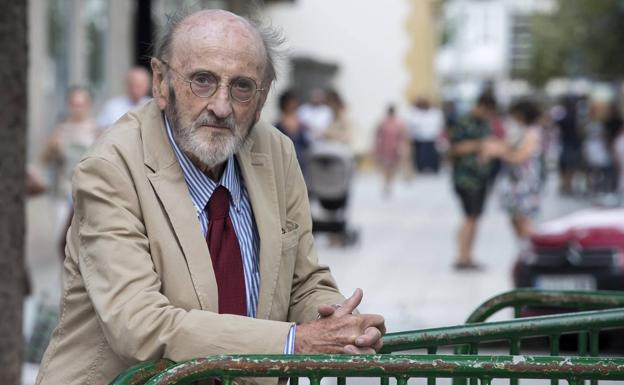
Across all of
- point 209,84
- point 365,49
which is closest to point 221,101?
point 209,84

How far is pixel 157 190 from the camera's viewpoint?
2.93 meters

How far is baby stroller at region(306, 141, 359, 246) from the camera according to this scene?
14.7 meters

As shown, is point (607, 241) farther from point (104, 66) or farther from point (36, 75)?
Answer: point (104, 66)

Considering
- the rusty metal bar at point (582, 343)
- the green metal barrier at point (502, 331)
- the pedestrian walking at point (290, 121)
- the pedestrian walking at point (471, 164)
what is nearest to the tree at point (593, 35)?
the pedestrian walking at point (290, 121)

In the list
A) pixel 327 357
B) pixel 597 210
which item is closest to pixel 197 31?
pixel 327 357

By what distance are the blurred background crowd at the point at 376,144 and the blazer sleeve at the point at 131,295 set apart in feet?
2.03

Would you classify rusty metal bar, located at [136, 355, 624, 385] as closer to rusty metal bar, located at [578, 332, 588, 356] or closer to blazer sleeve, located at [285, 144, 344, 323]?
blazer sleeve, located at [285, 144, 344, 323]

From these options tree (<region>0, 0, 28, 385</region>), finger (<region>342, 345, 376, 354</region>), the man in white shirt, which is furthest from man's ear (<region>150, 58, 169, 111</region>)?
the man in white shirt

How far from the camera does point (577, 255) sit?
9.16 metres

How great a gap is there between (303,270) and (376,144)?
24.5 meters

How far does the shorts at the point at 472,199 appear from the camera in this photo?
42.4 ft

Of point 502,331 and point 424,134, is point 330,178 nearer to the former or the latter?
point 502,331

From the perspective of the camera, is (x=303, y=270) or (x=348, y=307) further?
(x=303, y=270)

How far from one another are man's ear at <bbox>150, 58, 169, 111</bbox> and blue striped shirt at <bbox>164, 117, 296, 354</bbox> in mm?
46
